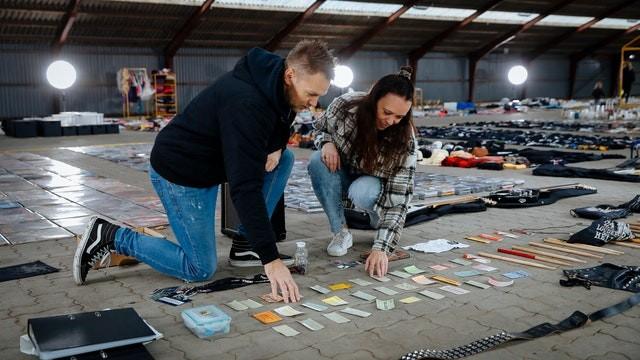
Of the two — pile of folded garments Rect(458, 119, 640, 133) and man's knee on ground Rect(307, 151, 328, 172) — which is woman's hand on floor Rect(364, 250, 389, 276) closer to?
man's knee on ground Rect(307, 151, 328, 172)

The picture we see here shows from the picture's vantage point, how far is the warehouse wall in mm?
19328

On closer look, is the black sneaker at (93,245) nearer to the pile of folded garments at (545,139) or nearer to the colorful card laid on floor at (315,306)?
the colorful card laid on floor at (315,306)

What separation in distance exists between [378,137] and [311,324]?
4.53 ft

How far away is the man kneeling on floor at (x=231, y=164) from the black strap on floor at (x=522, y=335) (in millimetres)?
716

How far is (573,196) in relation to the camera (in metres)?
6.30

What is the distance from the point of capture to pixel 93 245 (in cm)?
336

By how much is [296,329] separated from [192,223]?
2.88 feet

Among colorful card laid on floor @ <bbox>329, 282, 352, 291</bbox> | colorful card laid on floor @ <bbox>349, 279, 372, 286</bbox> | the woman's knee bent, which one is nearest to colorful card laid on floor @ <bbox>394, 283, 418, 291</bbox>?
colorful card laid on floor @ <bbox>349, 279, 372, 286</bbox>

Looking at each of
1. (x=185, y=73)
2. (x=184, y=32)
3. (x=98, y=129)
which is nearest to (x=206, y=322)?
(x=98, y=129)

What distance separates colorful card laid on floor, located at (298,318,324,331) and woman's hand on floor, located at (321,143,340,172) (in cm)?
132

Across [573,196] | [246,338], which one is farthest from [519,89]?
[246,338]

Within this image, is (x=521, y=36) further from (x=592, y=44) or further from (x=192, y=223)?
(x=192, y=223)

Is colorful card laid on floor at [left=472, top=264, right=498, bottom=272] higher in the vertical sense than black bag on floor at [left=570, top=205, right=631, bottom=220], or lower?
lower

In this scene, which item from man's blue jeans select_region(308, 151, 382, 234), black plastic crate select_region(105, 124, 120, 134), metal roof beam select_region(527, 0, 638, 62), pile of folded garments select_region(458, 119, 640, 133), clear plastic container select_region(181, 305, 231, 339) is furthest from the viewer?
metal roof beam select_region(527, 0, 638, 62)
